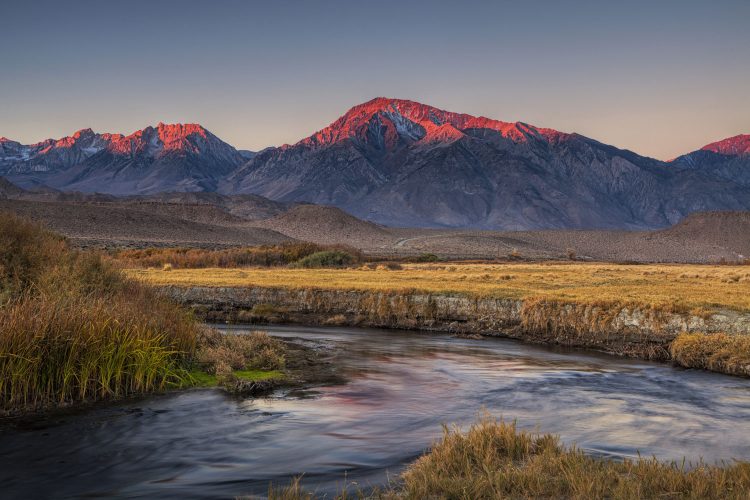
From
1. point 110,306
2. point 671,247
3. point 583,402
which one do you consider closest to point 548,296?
point 583,402

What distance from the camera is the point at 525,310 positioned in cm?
3055

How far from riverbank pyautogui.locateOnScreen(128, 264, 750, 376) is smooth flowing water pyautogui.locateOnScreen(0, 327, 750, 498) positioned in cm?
314

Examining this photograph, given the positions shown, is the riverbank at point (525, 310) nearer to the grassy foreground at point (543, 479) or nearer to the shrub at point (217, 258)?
the grassy foreground at point (543, 479)

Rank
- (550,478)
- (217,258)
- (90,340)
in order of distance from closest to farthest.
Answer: (550,478), (90,340), (217,258)

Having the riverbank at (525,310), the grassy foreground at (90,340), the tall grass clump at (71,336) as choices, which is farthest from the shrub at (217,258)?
the tall grass clump at (71,336)

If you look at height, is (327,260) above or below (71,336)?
below

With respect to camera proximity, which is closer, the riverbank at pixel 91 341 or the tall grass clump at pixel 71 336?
the tall grass clump at pixel 71 336

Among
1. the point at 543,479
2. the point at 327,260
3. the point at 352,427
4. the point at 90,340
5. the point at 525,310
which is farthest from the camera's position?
the point at 327,260

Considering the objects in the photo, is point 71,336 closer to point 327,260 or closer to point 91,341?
point 91,341

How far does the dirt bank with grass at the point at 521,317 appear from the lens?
23.1 m

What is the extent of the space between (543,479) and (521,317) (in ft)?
72.9

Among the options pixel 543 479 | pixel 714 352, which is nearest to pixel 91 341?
pixel 543 479

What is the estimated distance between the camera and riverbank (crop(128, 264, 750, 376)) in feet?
79.3

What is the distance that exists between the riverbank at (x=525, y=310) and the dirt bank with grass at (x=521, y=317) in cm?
4
